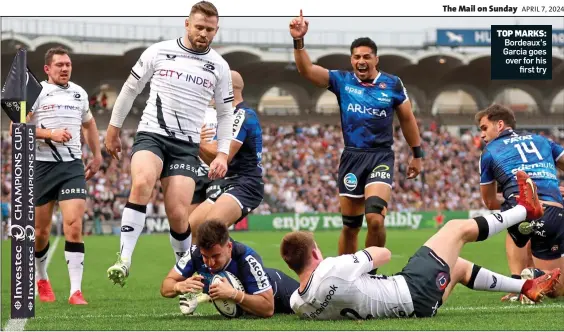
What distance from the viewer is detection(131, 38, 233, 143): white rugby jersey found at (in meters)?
8.75

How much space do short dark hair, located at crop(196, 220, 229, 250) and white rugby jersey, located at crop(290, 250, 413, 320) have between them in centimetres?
78

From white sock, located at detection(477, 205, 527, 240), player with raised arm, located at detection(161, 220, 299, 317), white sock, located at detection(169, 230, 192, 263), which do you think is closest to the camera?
player with raised arm, located at detection(161, 220, 299, 317)

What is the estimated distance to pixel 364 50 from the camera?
1020 cm

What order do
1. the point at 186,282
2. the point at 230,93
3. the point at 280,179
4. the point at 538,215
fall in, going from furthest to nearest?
the point at 280,179
the point at 230,93
the point at 538,215
the point at 186,282

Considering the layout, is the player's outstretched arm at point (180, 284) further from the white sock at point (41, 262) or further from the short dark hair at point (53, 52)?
the short dark hair at point (53, 52)

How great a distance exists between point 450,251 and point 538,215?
1.29 meters

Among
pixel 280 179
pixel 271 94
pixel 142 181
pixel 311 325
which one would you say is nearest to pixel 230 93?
pixel 142 181

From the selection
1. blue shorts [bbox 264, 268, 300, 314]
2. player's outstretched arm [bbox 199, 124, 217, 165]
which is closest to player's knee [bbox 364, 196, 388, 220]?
player's outstretched arm [bbox 199, 124, 217, 165]

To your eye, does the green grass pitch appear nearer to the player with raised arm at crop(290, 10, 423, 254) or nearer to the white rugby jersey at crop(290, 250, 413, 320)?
the white rugby jersey at crop(290, 250, 413, 320)

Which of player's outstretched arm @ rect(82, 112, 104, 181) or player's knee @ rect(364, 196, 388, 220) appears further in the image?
player's outstretched arm @ rect(82, 112, 104, 181)

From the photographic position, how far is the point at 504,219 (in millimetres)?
7805

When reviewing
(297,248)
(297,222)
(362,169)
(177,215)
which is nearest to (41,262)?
(177,215)

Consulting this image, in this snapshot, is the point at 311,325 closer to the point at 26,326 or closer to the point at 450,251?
the point at 450,251
